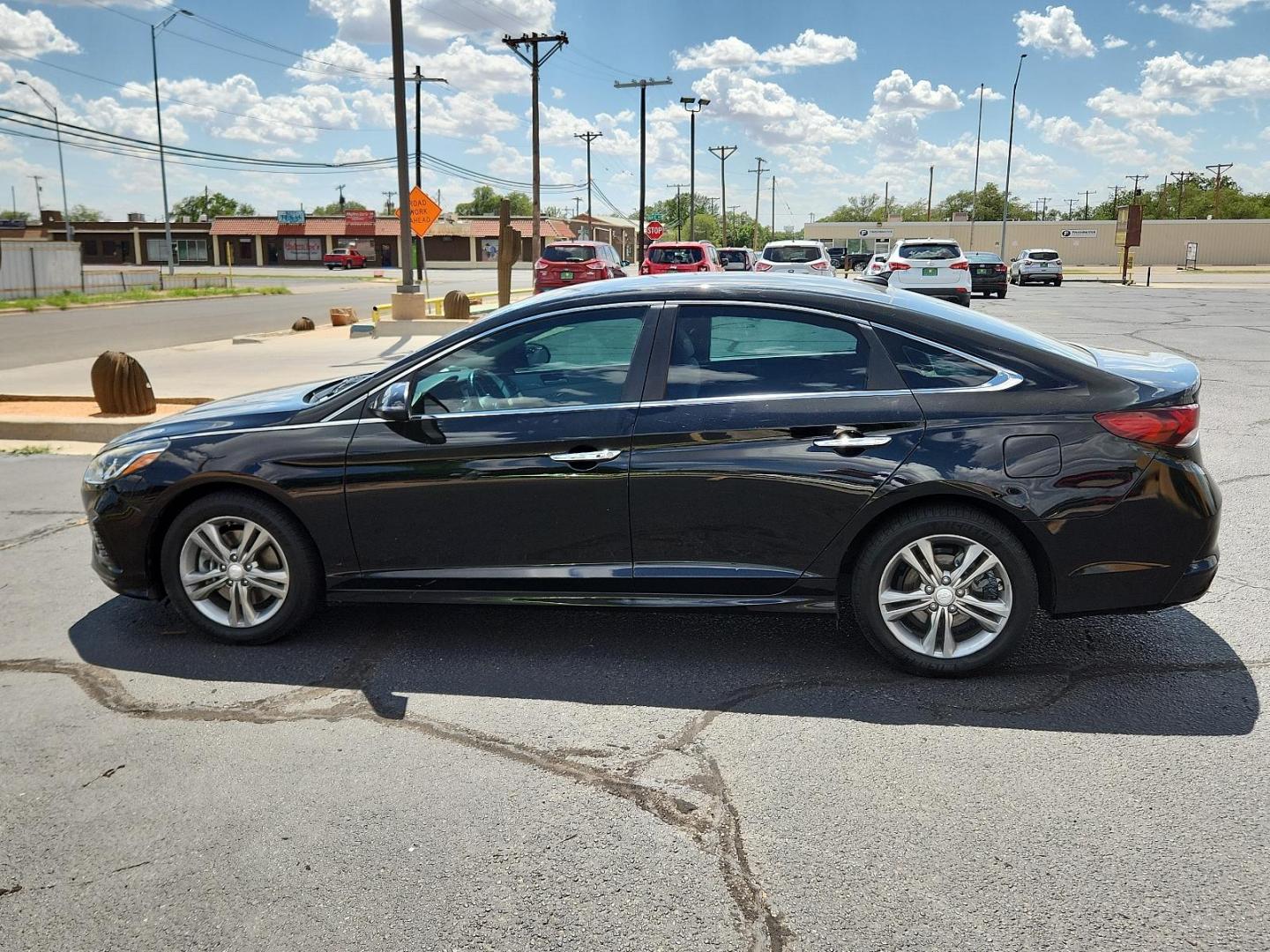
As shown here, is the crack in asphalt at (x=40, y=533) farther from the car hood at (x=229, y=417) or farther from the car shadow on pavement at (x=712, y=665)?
the car hood at (x=229, y=417)

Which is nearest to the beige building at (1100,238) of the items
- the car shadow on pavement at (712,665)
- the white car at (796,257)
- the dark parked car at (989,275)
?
the dark parked car at (989,275)

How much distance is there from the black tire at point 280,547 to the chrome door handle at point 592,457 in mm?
1243

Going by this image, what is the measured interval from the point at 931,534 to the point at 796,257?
2517 cm

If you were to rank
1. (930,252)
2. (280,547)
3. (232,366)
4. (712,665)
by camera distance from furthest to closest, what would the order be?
(930,252) < (232,366) < (280,547) < (712,665)

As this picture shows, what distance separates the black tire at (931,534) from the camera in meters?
4.33

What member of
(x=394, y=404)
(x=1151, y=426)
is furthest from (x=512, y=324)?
(x=1151, y=426)

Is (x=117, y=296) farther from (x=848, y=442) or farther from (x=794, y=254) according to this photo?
(x=848, y=442)

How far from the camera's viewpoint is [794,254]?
28.8 meters

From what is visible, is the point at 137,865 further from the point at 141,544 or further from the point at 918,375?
the point at 918,375

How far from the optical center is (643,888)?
3021mm

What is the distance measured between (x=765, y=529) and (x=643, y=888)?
1780 mm

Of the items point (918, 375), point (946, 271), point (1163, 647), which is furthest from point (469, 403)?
point (946, 271)

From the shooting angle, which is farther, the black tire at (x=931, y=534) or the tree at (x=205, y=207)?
the tree at (x=205, y=207)

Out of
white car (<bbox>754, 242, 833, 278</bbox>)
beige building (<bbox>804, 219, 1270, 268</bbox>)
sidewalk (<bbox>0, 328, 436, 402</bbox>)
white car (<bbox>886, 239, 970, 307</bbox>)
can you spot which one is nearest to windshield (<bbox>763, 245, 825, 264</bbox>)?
white car (<bbox>754, 242, 833, 278</bbox>)
